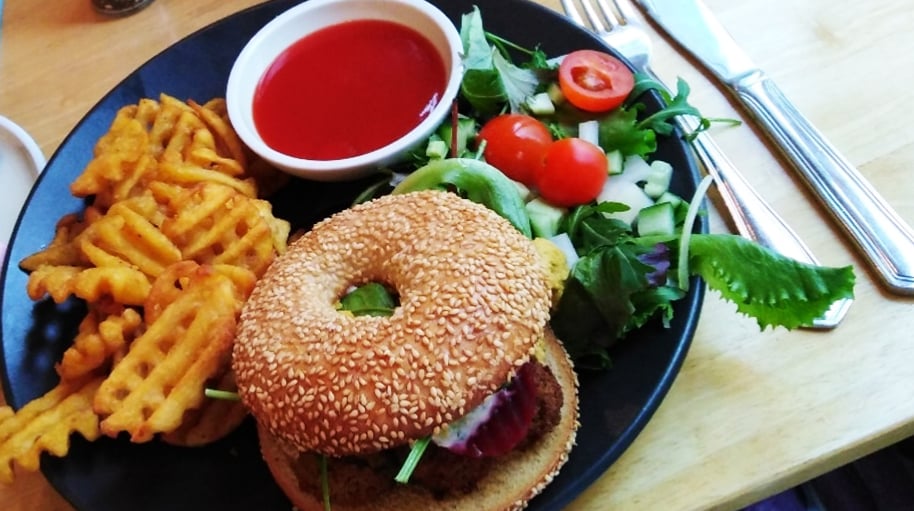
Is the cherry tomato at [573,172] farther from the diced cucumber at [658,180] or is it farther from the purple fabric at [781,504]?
the purple fabric at [781,504]

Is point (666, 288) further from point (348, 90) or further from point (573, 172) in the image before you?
point (348, 90)

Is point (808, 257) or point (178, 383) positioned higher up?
point (808, 257)

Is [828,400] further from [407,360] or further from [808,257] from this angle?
[407,360]

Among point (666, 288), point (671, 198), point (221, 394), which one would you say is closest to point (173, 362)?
point (221, 394)

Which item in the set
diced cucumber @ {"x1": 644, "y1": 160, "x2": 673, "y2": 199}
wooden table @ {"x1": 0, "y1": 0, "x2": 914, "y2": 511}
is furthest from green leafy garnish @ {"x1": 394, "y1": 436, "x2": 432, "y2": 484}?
diced cucumber @ {"x1": 644, "y1": 160, "x2": 673, "y2": 199}

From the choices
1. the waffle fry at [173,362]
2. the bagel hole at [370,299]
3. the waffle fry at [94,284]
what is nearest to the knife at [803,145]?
the bagel hole at [370,299]

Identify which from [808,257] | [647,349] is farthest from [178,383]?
[808,257]
